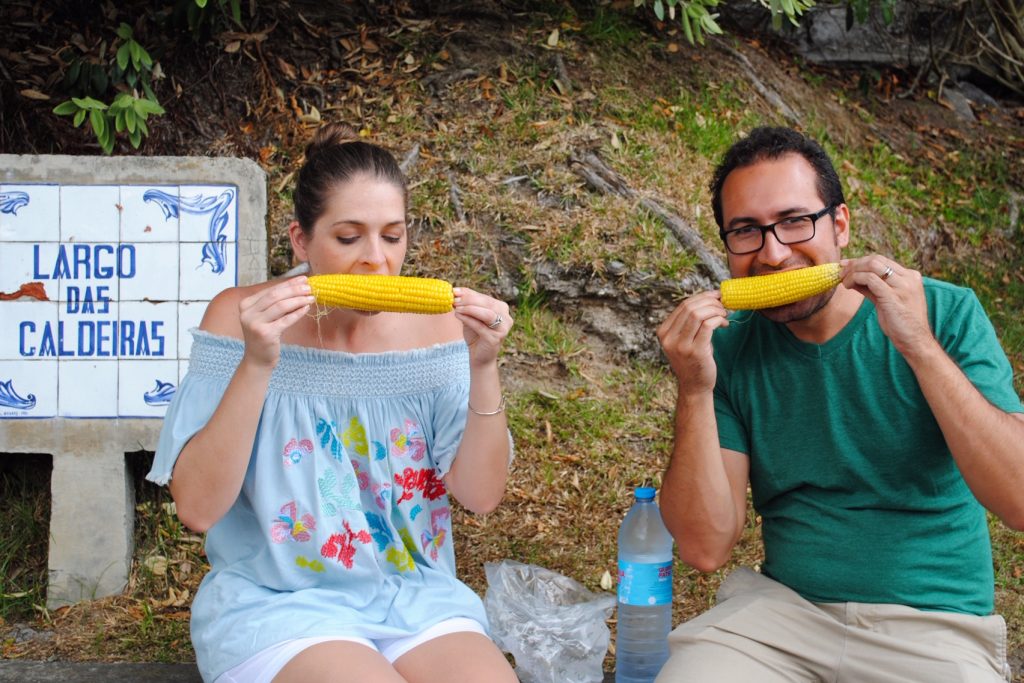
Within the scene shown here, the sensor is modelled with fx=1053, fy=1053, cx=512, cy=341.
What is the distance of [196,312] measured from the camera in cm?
433

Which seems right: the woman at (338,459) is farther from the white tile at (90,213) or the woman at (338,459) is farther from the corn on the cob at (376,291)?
the white tile at (90,213)

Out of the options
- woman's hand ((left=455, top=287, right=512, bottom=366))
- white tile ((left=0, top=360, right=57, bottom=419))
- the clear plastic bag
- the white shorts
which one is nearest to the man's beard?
woman's hand ((left=455, top=287, right=512, bottom=366))

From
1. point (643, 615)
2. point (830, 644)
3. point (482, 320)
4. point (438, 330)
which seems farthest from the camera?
point (643, 615)

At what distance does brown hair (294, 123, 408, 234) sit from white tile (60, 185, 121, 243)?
1603 millimetres

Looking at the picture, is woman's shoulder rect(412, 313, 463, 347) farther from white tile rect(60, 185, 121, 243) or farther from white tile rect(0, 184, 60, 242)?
white tile rect(0, 184, 60, 242)

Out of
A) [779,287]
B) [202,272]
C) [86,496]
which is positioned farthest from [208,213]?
[779,287]

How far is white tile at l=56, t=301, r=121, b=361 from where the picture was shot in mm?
4301

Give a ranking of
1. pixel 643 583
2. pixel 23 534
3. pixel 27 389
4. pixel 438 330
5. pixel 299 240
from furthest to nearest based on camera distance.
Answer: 1. pixel 23 534
2. pixel 27 389
3. pixel 643 583
4. pixel 438 330
5. pixel 299 240

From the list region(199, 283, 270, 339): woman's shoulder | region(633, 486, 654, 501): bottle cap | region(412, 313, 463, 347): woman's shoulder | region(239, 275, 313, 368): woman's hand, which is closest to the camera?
region(239, 275, 313, 368): woman's hand

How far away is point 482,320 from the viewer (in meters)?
2.68

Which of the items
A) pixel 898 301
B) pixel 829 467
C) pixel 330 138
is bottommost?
pixel 829 467

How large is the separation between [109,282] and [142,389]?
1.51ft

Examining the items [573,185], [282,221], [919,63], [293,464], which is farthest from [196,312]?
[919,63]

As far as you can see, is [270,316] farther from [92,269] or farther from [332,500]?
[92,269]
